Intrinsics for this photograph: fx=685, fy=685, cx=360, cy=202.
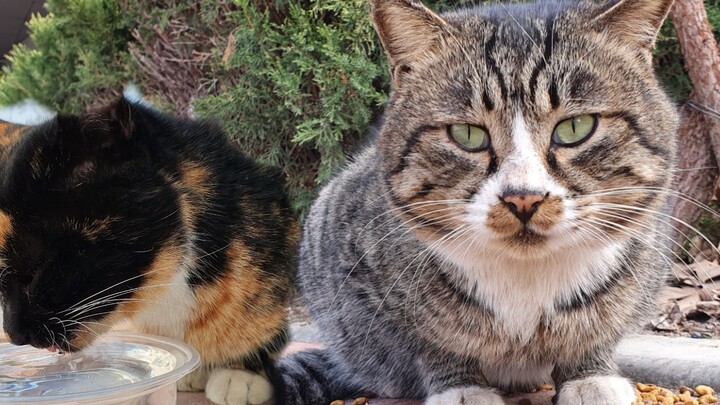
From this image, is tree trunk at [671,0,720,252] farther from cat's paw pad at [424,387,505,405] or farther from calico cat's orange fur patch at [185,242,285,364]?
calico cat's orange fur patch at [185,242,285,364]

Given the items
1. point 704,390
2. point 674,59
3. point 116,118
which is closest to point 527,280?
point 704,390

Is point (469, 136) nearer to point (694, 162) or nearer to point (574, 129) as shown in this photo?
point (574, 129)

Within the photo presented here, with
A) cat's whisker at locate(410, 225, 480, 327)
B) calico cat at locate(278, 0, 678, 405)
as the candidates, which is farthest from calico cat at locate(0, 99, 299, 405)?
cat's whisker at locate(410, 225, 480, 327)

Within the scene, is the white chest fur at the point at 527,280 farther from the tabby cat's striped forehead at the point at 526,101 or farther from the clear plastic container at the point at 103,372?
the clear plastic container at the point at 103,372

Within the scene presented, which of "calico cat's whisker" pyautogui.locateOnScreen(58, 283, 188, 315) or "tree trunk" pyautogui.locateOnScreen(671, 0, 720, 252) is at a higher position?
"tree trunk" pyautogui.locateOnScreen(671, 0, 720, 252)

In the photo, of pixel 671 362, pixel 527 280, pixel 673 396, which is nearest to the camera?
pixel 527 280

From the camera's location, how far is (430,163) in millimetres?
1487

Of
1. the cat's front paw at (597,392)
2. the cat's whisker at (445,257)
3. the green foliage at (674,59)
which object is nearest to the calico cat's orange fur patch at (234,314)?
the cat's whisker at (445,257)

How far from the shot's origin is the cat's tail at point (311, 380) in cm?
176

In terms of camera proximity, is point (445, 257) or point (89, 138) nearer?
point (89, 138)

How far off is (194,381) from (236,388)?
0.15 meters

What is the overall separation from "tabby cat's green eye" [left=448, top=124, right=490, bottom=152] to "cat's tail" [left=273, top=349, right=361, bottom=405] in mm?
772

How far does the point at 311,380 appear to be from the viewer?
188 cm

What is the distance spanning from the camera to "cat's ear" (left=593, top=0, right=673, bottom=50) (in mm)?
1429
